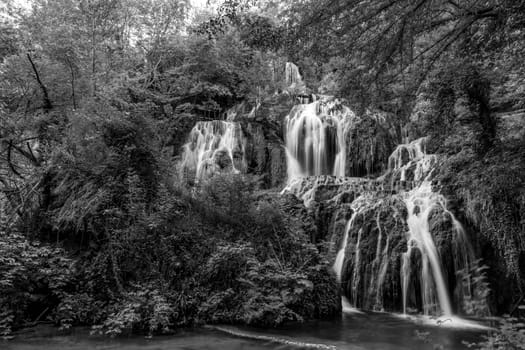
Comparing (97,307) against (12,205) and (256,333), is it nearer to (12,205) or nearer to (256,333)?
(256,333)

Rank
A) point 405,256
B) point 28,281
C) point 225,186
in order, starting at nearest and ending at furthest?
point 28,281 < point 225,186 < point 405,256

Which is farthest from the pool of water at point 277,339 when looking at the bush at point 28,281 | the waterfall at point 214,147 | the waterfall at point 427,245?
the waterfall at point 214,147

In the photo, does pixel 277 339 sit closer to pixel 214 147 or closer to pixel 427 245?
pixel 427 245

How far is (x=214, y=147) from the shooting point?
56.1 feet

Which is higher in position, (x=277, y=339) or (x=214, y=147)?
(x=214, y=147)

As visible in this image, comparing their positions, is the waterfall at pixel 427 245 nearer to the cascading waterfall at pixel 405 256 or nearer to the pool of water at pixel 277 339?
the cascading waterfall at pixel 405 256

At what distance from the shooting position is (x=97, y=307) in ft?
24.0

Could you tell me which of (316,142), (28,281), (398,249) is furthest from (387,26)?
(316,142)

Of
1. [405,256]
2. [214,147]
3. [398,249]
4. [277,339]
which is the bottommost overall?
[277,339]

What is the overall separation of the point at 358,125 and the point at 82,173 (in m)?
11.6

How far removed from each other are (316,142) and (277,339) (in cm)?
1174

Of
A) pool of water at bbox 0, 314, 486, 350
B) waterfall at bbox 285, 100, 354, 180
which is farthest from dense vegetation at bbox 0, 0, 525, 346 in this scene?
waterfall at bbox 285, 100, 354, 180

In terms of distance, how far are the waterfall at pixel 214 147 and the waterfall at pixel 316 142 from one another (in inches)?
90.2

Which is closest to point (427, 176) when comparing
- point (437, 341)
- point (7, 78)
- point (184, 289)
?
point (437, 341)
